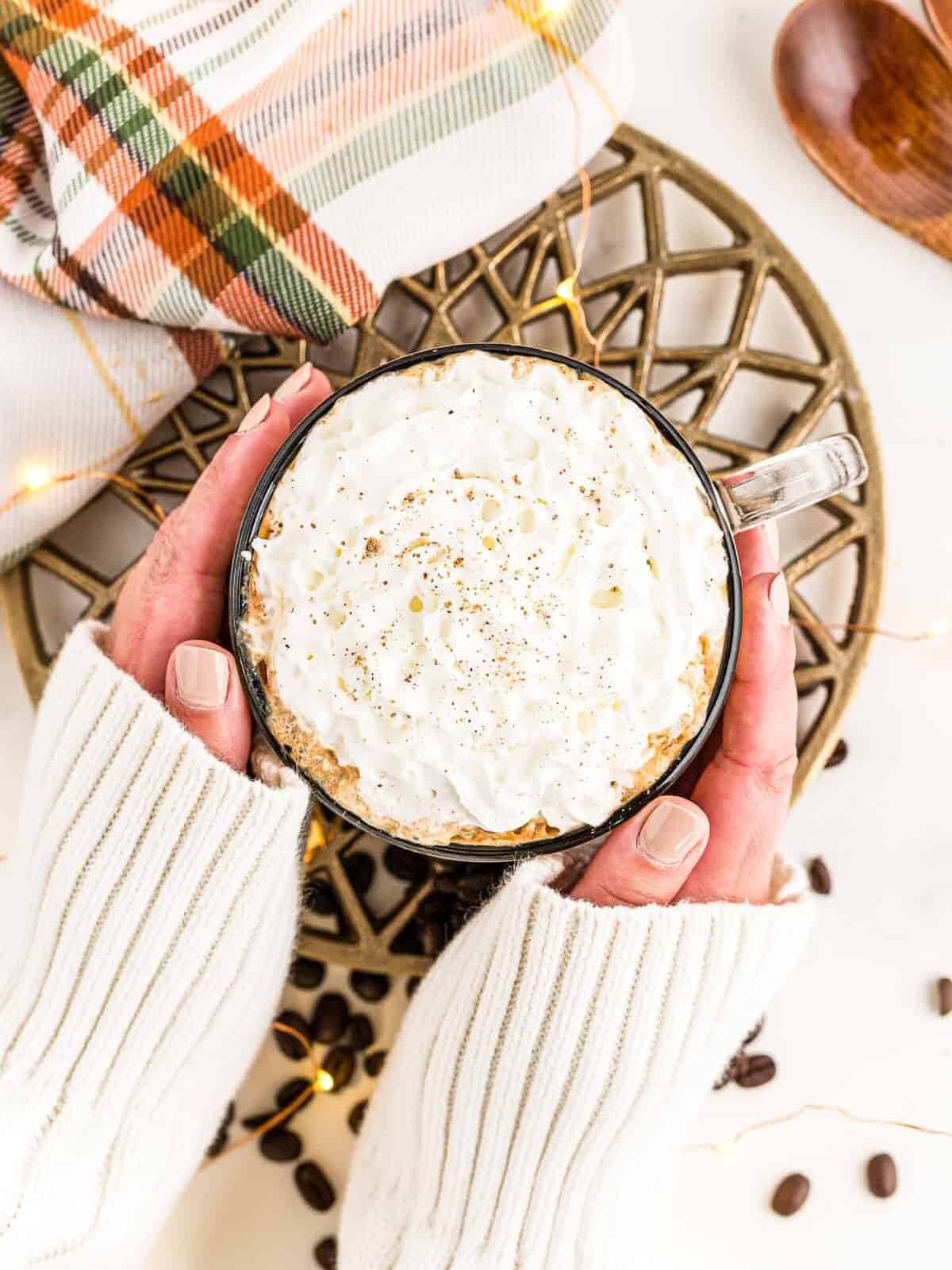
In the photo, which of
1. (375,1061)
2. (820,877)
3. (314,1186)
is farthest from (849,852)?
(314,1186)

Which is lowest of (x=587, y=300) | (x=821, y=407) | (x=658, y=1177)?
(x=658, y=1177)

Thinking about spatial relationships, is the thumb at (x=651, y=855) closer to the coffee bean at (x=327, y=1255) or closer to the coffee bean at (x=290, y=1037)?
the coffee bean at (x=290, y=1037)

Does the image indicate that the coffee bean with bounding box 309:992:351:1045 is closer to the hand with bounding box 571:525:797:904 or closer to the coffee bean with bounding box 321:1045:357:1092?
the coffee bean with bounding box 321:1045:357:1092

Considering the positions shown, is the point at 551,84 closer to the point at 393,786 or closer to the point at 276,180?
the point at 276,180

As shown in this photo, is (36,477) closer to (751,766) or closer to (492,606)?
(492,606)

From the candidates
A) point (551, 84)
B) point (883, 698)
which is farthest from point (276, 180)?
point (883, 698)

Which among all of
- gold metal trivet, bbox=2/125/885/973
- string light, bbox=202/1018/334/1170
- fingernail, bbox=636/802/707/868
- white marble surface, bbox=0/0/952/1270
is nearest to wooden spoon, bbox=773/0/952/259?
white marble surface, bbox=0/0/952/1270
